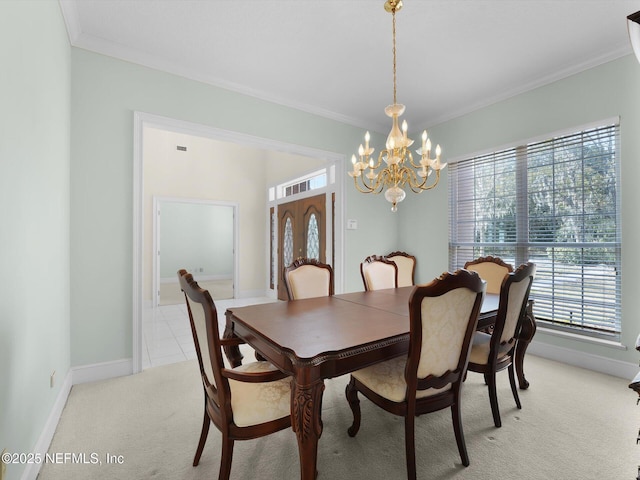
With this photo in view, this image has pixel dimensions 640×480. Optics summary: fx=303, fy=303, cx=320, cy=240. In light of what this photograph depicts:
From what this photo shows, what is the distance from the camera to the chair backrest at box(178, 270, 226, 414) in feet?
3.92

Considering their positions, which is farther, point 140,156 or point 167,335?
point 167,335

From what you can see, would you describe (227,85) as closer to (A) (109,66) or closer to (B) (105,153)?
(A) (109,66)

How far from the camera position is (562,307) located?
2980 millimetres

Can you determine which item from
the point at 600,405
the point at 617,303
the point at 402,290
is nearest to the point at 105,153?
the point at 402,290

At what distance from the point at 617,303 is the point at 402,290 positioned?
1857 millimetres

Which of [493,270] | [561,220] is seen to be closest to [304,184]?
[493,270]

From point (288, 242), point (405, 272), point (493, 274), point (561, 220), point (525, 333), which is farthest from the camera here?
point (288, 242)

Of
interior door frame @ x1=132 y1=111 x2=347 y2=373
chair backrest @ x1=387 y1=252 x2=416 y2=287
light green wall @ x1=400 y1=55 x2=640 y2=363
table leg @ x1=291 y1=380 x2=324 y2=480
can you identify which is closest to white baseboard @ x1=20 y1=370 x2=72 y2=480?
interior door frame @ x1=132 y1=111 x2=347 y2=373

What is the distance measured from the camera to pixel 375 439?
1759mm

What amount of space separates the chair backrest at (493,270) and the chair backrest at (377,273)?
77 centimetres

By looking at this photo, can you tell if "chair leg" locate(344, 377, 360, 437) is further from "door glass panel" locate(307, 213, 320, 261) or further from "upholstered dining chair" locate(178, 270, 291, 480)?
"door glass panel" locate(307, 213, 320, 261)

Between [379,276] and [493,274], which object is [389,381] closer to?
[379,276]

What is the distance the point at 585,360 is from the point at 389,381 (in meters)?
2.47

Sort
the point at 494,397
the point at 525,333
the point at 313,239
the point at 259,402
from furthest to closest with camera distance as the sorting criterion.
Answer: the point at 313,239 < the point at 525,333 < the point at 494,397 < the point at 259,402
